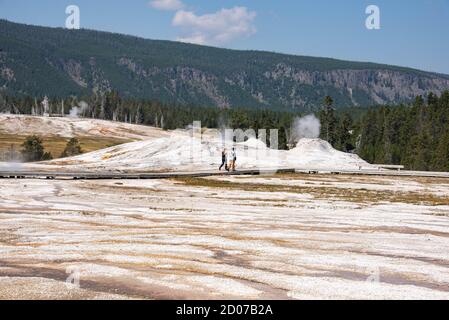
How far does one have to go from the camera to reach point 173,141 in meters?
99.4

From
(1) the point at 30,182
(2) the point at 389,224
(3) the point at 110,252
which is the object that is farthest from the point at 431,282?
(1) the point at 30,182

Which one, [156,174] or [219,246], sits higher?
[156,174]

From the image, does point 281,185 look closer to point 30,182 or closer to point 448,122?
point 30,182

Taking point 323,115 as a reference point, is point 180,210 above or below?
below

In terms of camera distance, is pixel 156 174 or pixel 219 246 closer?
pixel 219 246

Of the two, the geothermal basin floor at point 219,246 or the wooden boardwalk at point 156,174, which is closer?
the geothermal basin floor at point 219,246

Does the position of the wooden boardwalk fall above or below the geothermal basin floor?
above

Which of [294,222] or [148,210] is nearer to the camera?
[294,222]

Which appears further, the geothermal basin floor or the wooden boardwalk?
the wooden boardwalk

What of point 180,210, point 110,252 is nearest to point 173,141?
point 180,210

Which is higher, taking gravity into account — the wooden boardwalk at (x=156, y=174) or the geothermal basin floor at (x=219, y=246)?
the wooden boardwalk at (x=156, y=174)
